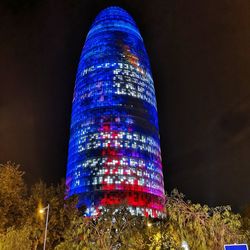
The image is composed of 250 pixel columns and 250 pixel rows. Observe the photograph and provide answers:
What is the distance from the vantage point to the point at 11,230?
1292 inches

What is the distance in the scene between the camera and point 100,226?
38188 millimetres

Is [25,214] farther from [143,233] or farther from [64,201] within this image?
[143,233]

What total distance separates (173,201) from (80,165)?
11556cm

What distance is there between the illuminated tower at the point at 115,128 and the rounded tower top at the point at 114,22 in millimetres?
637

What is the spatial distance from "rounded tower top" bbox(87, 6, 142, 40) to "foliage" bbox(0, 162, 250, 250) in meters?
135

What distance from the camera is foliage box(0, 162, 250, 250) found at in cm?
2616

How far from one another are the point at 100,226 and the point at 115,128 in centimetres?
10639

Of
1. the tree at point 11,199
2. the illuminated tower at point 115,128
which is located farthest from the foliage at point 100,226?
the illuminated tower at point 115,128

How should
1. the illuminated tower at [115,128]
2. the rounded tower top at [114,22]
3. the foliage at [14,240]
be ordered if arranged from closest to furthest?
1. the foliage at [14,240]
2. the illuminated tower at [115,128]
3. the rounded tower top at [114,22]

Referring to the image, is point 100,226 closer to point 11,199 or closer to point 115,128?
point 11,199

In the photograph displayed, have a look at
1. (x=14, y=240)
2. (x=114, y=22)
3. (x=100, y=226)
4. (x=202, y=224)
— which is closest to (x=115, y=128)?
(x=114, y=22)

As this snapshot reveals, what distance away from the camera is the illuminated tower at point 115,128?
133 metres

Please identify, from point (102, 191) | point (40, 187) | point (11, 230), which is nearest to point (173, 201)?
point (11, 230)

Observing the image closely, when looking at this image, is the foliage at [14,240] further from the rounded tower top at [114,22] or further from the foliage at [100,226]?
the rounded tower top at [114,22]
